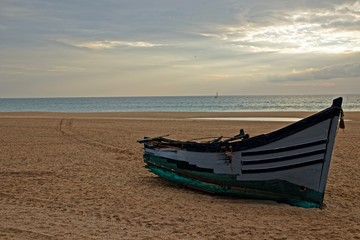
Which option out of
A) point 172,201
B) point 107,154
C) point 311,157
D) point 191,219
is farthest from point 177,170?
point 107,154

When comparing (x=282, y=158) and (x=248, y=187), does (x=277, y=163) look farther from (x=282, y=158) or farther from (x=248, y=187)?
(x=248, y=187)

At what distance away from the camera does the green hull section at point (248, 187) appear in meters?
6.83

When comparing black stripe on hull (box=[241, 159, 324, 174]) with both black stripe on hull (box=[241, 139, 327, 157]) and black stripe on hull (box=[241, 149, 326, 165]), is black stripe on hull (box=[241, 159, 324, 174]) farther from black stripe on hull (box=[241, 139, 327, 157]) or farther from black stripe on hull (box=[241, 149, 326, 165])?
black stripe on hull (box=[241, 139, 327, 157])

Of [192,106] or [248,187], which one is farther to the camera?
[192,106]

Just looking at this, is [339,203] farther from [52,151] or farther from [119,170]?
[52,151]

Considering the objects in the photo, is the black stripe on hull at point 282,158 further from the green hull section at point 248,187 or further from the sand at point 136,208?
the sand at point 136,208

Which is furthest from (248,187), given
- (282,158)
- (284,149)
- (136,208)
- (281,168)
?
(136,208)

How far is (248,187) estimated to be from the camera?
714 cm

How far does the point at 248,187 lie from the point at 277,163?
735 millimetres

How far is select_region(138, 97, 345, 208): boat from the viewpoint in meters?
6.50

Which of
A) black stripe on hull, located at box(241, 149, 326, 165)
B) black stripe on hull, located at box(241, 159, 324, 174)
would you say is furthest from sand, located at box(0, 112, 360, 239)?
black stripe on hull, located at box(241, 149, 326, 165)

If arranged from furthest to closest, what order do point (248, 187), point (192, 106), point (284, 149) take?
point (192, 106)
point (248, 187)
point (284, 149)

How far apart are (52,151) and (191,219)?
8428 mm

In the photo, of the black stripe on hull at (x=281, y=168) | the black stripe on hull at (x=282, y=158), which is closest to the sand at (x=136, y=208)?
the black stripe on hull at (x=281, y=168)
